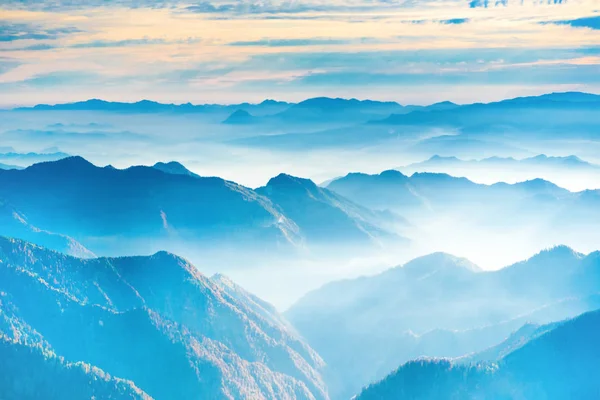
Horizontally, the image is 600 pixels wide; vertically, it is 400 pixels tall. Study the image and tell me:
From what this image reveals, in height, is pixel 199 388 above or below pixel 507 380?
below

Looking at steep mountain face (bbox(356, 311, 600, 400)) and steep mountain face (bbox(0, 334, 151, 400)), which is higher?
steep mountain face (bbox(0, 334, 151, 400))

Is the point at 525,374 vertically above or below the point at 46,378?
below

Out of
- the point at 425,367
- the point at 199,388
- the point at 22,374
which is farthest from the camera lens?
the point at 199,388

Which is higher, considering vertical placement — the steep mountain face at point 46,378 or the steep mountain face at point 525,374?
the steep mountain face at point 46,378

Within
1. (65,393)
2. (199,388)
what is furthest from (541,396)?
(65,393)

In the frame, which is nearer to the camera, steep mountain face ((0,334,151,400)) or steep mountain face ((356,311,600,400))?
steep mountain face ((0,334,151,400))

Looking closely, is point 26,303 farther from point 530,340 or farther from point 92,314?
point 530,340

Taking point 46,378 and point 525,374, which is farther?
point 525,374

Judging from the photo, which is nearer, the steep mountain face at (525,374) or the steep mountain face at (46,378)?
the steep mountain face at (46,378)
